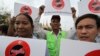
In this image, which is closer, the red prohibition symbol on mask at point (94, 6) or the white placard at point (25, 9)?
the red prohibition symbol on mask at point (94, 6)

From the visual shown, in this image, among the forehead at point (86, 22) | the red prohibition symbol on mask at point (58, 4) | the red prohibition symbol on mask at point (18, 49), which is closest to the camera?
the forehead at point (86, 22)

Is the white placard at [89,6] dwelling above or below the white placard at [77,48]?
above

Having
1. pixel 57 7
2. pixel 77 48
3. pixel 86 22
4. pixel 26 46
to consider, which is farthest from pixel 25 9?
pixel 77 48

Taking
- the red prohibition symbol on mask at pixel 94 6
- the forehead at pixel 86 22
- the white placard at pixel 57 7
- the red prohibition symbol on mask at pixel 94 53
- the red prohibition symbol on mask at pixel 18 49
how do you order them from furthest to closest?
the white placard at pixel 57 7, the red prohibition symbol on mask at pixel 94 6, the red prohibition symbol on mask at pixel 18 49, the forehead at pixel 86 22, the red prohibition symbol on mask at pixel 94 53

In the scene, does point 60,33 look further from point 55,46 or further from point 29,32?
point 29,32

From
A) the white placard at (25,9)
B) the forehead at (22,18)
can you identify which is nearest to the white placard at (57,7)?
the white placard at (25,9)

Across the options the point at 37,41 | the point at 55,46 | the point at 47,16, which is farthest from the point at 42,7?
the point at 37,41

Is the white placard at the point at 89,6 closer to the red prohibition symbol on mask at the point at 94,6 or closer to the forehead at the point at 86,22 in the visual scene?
the red prohibition symbol on mask at the point at 94,6

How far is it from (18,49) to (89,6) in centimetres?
284

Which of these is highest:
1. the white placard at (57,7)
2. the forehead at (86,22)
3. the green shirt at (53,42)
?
the white placard at (57,7)

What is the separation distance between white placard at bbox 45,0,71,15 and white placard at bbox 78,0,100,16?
38 cm

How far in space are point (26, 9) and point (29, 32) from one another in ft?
9.43

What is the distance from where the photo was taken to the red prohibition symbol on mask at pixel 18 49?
9.59 feet

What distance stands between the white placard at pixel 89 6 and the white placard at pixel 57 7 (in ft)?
1.25
